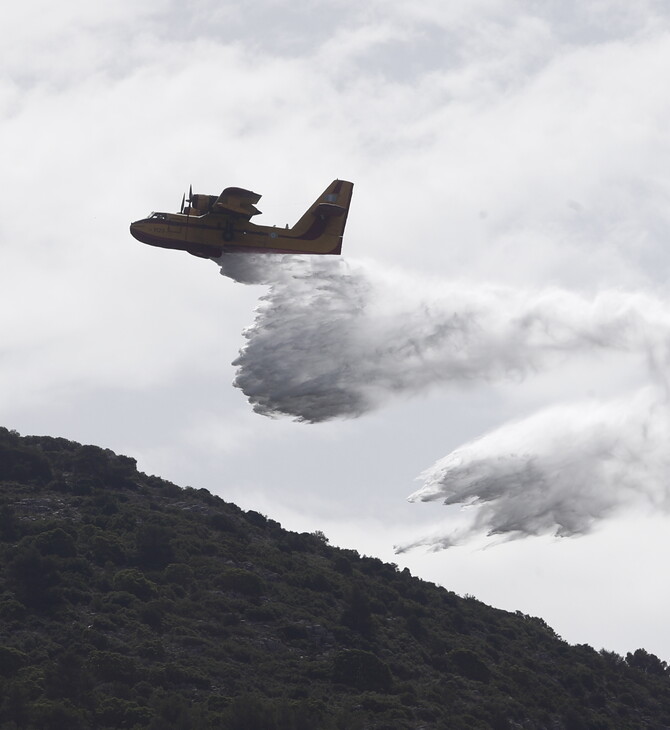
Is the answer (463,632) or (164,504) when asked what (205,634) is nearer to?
(463,632)

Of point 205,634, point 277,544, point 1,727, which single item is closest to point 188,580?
Answer: point 205,634

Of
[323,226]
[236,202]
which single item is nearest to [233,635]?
[323,226]

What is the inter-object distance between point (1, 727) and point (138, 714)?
6.23 meters

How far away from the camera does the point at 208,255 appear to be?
2393 inches

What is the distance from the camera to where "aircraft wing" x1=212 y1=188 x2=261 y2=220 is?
5950 cm

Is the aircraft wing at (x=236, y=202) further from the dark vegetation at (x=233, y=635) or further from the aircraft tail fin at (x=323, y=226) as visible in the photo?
the dark vegetation at (x=233, y=635)

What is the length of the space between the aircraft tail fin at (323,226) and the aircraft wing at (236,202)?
9.09ft

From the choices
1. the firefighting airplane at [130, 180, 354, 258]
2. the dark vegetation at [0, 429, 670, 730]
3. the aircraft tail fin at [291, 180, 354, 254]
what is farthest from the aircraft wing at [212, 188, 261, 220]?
the dark vegetation at [0, 429, 670, 730]

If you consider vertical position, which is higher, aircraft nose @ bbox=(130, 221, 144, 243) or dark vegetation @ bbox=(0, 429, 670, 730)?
aircraft nose @ bbox=(130, 221, 144, 243)

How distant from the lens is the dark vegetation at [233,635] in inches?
2373

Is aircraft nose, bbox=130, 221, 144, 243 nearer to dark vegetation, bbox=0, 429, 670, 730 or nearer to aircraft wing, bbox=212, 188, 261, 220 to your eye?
aircraft wing, bbox=212, 188, 261, 220

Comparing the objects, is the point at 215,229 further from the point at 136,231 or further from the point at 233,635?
the point at 233,635

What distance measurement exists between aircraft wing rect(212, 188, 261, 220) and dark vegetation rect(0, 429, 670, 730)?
21463 millimetres

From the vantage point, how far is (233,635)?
72.0m
